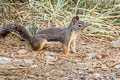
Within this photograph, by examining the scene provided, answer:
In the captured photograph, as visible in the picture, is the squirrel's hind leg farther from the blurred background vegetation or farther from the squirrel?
the blurred background vegetation

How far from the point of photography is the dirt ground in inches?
187

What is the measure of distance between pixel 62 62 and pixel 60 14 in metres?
2.47

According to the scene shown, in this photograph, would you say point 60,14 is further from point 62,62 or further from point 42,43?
point 62,62

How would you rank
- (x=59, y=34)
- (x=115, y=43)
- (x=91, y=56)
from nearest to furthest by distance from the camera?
1. (x=91, y=56)
2. (x=59, y=34)
3. (x=115, y=43)

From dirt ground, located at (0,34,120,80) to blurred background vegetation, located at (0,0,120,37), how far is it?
1.55 ft

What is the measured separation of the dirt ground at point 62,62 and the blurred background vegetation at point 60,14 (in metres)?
0.47

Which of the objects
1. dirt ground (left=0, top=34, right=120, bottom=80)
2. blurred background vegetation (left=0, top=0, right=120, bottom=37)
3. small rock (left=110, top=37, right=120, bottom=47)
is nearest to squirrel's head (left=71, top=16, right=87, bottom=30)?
dirt ground (left=0, top=34, right=120, bottom=80)

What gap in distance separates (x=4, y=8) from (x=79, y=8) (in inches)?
58.2

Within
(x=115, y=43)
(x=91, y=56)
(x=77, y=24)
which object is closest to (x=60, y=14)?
(x=115, y=43)

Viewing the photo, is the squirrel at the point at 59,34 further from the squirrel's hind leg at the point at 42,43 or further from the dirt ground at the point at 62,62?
the dirt ground at the point at 62,62

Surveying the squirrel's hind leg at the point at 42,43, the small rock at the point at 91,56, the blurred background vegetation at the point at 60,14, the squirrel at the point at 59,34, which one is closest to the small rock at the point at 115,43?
the blurred background vegetation at the point at 60,14

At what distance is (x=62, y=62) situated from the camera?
550 cm

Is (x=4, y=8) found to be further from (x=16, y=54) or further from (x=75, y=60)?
(x=75, y=60)

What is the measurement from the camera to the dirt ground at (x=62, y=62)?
15.6ft
